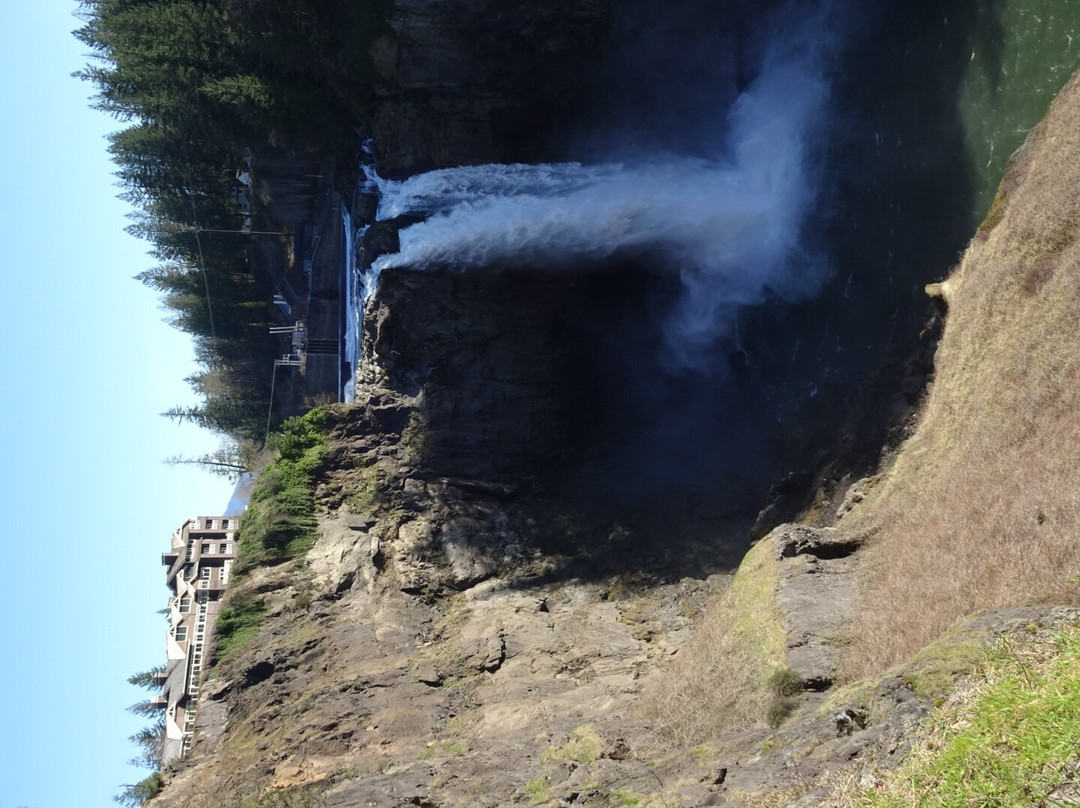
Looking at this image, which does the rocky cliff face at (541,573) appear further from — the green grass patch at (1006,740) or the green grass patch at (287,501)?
the green grass patch at (1006,740)

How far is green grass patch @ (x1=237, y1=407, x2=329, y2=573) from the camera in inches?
1024

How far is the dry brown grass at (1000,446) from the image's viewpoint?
13125mm

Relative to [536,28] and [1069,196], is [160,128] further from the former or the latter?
[1069,196]

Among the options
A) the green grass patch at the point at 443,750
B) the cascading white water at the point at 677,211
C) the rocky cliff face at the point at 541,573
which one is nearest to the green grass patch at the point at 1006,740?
the rocky cliff face at the point at 541,573

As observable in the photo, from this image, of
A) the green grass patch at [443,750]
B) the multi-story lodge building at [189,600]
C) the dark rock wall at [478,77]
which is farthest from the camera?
the multi-story lodge building at [189,600]

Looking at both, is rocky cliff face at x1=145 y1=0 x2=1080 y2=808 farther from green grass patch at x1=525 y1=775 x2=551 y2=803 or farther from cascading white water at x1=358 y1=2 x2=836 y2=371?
cascading white water at x1=358 y1=2 x2=836 y2=371

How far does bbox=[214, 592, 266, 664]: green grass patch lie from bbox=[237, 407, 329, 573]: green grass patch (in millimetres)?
1104

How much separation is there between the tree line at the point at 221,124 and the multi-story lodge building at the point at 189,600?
5.78 m

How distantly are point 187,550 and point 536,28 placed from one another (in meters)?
30.6

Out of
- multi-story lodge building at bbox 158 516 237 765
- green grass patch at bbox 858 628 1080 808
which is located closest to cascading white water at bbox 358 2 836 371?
multi-story lodge building at bbox 158 516 237 765

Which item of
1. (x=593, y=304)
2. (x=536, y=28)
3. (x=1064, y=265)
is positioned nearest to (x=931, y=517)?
(x=1064, y=265)

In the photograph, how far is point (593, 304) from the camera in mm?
29500

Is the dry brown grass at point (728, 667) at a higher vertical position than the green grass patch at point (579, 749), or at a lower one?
higher

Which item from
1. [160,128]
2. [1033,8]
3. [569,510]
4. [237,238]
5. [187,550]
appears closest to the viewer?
[1033,8]
